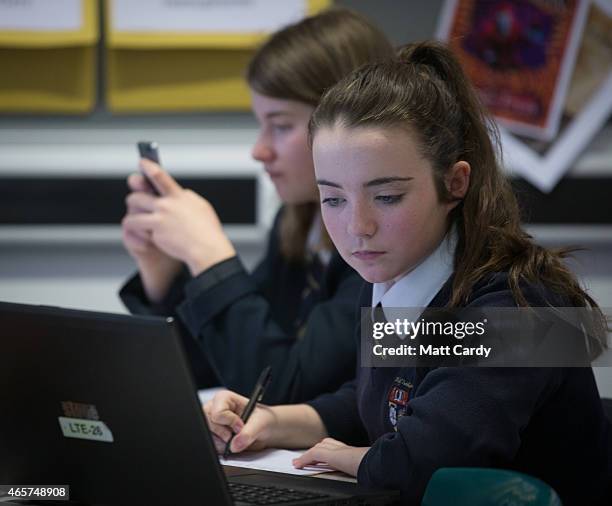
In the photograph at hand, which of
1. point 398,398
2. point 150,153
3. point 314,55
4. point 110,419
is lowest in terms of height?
point 398,398

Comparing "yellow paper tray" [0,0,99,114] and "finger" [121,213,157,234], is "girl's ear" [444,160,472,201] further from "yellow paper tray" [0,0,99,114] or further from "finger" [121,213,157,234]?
"yellow paper tray" [0,0,99,114]

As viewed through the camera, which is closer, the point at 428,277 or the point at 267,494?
the point at 267,494

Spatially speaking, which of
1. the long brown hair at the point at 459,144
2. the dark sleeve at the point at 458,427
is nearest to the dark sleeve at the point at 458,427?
the dark sleeve at the point at 458,427

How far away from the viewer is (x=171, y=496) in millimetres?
930

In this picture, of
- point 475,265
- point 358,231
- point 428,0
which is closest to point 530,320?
point 475,265

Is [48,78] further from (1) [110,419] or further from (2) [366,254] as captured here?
(1) [110,419]

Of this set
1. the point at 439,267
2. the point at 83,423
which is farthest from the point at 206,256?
the point at 83,423

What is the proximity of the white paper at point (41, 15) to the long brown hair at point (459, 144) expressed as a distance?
4.25 feet

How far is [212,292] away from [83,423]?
608 millimetres

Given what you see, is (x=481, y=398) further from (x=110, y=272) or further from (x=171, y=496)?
(x=110, y=272)

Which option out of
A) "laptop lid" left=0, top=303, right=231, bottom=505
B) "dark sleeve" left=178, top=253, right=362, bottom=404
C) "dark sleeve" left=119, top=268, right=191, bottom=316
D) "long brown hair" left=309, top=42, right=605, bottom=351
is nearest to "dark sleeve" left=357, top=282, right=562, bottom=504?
"long brown hair" left=309, top=42, right=605, bottom=351

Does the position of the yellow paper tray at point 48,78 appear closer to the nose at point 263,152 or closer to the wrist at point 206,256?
the nose at point 263,152

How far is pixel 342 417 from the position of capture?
4.57 feet

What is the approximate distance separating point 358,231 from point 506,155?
130cm
